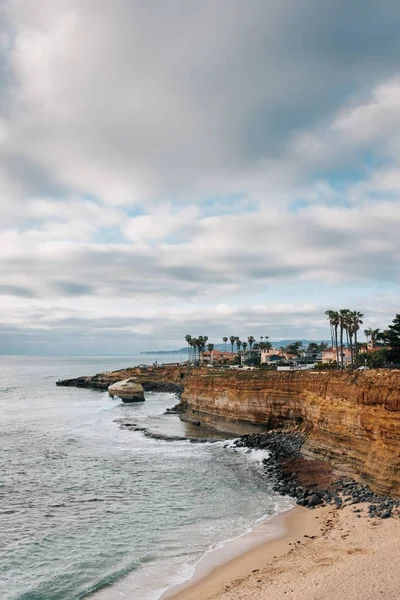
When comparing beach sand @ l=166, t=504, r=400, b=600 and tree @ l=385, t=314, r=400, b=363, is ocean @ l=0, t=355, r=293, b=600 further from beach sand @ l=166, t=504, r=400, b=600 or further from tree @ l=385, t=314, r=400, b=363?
tree @ l=385, t=314, r=400, b=363

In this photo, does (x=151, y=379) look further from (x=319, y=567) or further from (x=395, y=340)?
(x=319, y=567)

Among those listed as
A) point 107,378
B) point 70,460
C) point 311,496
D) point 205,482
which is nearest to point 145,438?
point 70,460

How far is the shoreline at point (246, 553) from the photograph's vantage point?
52.9 feet

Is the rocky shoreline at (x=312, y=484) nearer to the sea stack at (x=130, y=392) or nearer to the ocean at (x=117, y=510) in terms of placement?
the ocean at (x=117, y=510)

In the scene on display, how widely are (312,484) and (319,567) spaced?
12215 mm

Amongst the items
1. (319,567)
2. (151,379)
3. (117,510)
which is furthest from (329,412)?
(151,379)

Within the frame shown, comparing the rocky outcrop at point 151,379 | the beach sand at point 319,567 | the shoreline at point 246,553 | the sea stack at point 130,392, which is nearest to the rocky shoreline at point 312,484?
the beach sand at point 319,567

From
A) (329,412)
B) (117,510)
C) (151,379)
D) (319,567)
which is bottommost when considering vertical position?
(151,379)

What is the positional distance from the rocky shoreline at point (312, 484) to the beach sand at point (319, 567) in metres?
1.77

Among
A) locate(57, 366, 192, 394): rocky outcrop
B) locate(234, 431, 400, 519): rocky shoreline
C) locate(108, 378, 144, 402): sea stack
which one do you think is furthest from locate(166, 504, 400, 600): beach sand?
locate(57, 366, 192, 394): rocky outcrop

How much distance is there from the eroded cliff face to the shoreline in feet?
17.7

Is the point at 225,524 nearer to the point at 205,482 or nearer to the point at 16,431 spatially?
the point at 205,482

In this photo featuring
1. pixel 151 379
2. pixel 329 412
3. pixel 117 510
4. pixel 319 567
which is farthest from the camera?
pixel 151 379

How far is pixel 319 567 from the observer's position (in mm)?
16547
